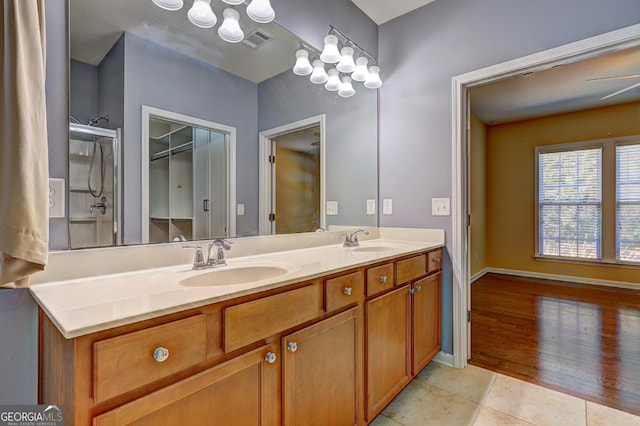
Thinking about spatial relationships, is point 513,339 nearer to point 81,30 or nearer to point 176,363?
point 176,363

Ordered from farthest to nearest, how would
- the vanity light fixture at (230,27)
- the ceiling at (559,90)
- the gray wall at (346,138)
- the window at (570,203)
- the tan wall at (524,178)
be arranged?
the window at (570,203) < the tan wall at (524,178) < the ceiling at (559,90) < the gray wall at (346,138) < the vanity light fixture at (230,27)

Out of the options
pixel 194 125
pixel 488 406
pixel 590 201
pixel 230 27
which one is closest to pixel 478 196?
pixel 590 201

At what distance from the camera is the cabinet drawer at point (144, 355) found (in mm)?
658

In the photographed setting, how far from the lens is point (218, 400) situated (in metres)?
0.86

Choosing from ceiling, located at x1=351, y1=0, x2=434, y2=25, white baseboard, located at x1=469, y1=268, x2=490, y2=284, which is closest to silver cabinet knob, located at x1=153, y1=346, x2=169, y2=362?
ceiling, located at x1=351, y1=0, x2=434, y2=25

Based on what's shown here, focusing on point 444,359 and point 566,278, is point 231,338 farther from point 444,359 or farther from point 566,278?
point 566,278

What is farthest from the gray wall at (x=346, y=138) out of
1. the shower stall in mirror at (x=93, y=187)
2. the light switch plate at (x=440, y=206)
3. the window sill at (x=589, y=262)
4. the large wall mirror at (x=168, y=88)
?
the window sill at (x=589, y=262)

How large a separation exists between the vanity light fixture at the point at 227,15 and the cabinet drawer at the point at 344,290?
1303 millimetres

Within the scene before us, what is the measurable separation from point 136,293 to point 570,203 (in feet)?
17.8

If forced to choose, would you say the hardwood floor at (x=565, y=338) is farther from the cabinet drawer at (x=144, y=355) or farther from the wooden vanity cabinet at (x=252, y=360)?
the cabinet drawer at (x=144, y=355)

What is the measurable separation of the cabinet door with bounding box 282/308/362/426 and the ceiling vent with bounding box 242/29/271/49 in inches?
57.3

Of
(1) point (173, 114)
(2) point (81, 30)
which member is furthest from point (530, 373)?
(2) point (81, 30)

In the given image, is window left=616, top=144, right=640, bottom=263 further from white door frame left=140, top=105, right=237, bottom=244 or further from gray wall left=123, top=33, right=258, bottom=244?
white door frame left=140, top=105, right=237, bottom=244

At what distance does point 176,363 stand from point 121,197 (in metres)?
0.79
